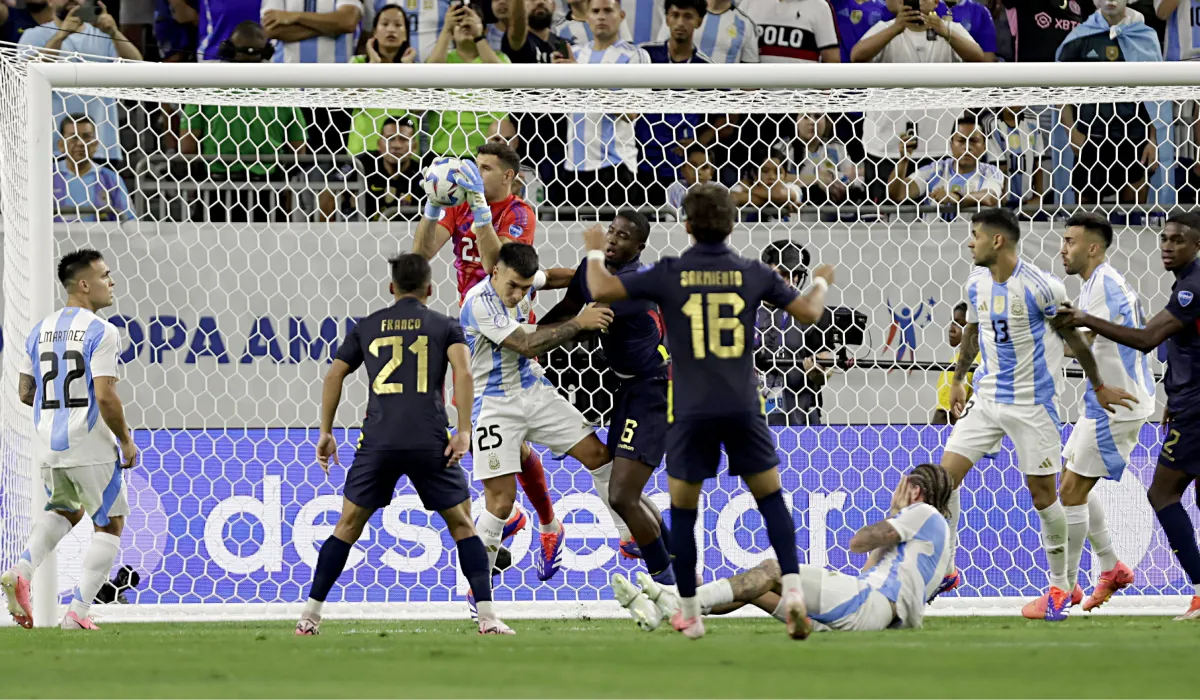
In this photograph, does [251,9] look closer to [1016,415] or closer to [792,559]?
[1016,415]

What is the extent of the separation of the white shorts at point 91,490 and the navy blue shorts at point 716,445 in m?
3.09

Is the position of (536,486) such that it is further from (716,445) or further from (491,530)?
(716,445)

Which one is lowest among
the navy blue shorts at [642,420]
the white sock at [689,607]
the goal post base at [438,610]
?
the goal post base at [438,610]

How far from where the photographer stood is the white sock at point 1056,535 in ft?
24.9

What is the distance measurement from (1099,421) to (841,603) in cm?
212

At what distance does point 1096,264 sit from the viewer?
794 cm

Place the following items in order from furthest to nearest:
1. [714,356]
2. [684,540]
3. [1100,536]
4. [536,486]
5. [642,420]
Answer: [1100,536]
[536,486]
[642,420]
[684,540]
[714,356]

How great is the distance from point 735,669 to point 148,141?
7377 mm

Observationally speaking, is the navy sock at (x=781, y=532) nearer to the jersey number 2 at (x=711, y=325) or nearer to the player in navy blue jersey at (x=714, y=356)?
the player in navy blue jersey at (x=714, y=356)

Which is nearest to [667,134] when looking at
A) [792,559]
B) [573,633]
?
[573,633]

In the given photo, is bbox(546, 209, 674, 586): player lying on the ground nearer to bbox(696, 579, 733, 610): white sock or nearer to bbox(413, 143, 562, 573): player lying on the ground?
bbox(413, 143, 562, 573): player lying on the ground

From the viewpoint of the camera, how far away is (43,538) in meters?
7.34

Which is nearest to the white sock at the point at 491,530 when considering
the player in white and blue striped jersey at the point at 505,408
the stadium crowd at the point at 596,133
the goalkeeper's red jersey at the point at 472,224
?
the player in white and blue striped jersey at the point at 505,408

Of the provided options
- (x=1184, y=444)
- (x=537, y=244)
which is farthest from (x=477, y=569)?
(x=1184, y=444)
